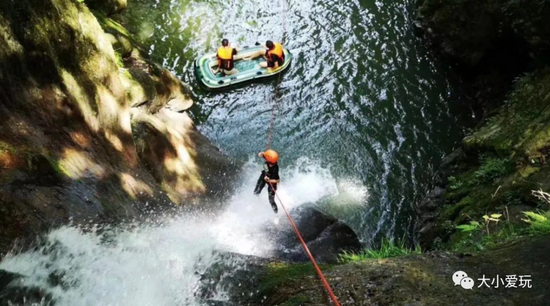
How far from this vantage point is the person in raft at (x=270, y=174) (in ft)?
28.3

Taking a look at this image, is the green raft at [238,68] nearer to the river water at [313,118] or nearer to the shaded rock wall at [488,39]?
the river water at [313,118]

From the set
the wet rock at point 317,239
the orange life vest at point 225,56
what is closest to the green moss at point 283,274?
the wet rock at point 317,239

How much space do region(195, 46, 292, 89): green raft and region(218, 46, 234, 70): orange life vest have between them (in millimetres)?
329

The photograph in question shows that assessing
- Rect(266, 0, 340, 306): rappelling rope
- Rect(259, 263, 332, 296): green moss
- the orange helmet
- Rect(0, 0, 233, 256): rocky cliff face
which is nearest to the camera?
Rect(266, 0, 340, 306): rappelling rope

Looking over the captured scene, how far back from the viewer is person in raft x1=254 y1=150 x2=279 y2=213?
8.63 m

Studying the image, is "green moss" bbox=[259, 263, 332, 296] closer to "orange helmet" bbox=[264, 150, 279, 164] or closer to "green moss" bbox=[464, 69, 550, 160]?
"orange helmet" bbox=[264, 150, 279, 164]

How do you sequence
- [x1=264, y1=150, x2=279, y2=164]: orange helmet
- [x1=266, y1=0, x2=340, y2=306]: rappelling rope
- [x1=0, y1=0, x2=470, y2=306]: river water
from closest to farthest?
[x1=266, y1=0, x2=340, y2=306]: rappelling rope < [x1=0, y1=0, x2=470, y2=306]: river water < [x1=264, y1=150, x2=279, y2=164]: orange helmet

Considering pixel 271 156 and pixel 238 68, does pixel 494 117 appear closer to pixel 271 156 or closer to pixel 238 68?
pixel 271 156

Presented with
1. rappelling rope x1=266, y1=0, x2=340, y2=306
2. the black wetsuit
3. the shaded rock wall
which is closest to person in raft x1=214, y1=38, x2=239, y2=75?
rappelling rope x1=266, y1=0, x2=340, y2=306

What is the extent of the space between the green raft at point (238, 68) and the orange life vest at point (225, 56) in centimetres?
33

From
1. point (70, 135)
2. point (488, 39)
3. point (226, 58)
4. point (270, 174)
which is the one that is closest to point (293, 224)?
point (270, 174)

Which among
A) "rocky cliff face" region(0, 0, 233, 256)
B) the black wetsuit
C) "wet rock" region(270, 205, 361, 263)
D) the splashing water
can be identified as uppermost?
"rocky cliff face" region(0, 0, 233, 256)

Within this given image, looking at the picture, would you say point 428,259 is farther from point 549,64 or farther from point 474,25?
point 474,25

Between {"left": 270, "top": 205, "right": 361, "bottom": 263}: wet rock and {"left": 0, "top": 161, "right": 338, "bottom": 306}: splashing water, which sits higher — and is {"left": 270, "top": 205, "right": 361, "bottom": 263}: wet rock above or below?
below
